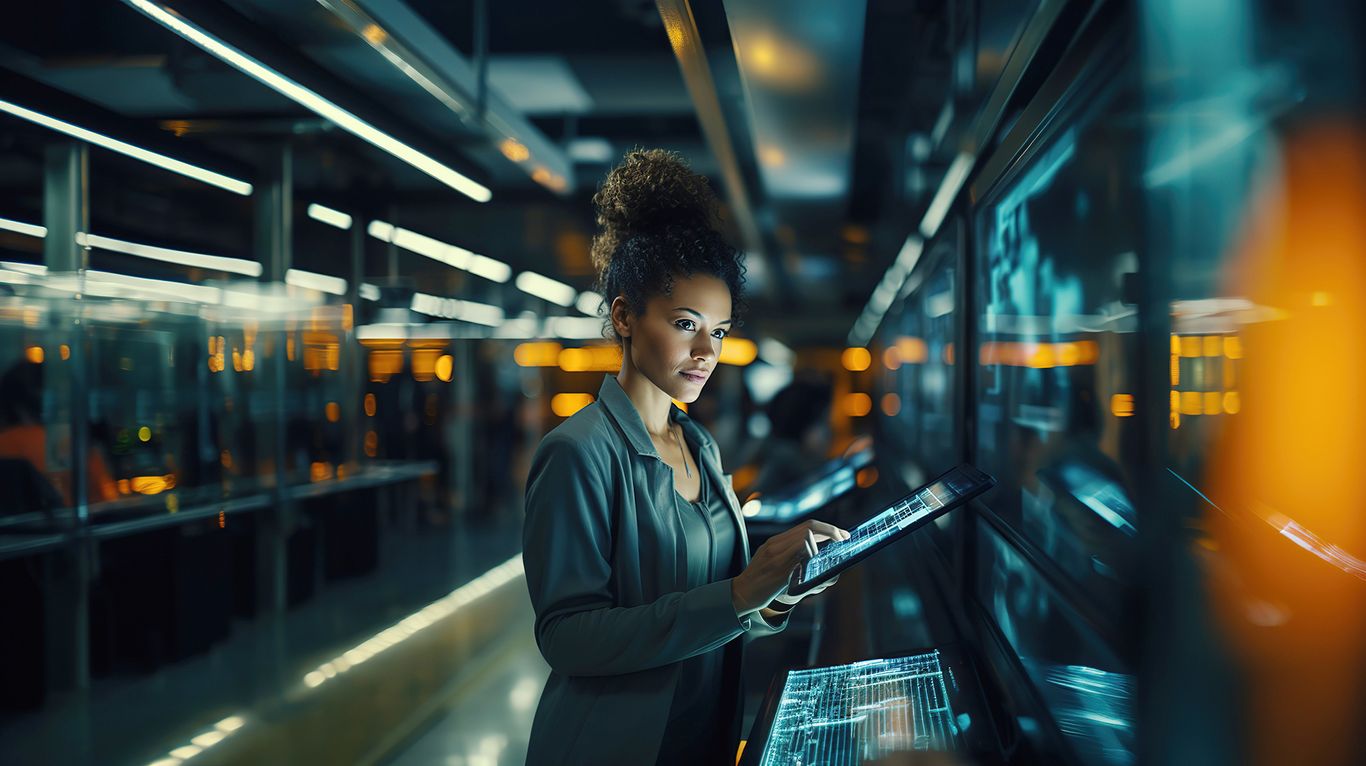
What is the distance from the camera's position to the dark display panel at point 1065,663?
3.41ft

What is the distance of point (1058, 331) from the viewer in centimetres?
150

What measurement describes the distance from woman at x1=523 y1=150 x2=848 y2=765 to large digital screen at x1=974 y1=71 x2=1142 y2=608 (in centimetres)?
40

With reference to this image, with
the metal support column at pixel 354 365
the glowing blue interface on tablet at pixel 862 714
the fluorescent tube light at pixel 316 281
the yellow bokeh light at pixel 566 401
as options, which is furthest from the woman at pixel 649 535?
the yellow bokeh light at pixel 566 401

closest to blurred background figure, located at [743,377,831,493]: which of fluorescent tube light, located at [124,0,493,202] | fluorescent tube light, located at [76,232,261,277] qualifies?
fluorescent tube light, located at [124,0,493,202]

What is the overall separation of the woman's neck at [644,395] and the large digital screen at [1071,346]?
681 millimetres

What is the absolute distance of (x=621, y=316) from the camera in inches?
55.8

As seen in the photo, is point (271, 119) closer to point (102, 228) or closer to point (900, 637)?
point (102, 228)

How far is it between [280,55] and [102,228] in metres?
1.93

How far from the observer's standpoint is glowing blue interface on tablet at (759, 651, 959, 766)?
3.78 feet

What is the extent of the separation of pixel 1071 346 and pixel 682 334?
0.66 metres

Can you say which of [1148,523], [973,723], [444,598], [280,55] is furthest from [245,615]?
[1148,523]

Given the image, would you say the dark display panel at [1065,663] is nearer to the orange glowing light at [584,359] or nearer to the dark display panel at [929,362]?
the dark display panel at [929,362]

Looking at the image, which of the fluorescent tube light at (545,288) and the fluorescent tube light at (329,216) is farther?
the fluorescent tube light at (545,288)

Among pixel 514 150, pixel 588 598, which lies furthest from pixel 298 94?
pixel 588 598
